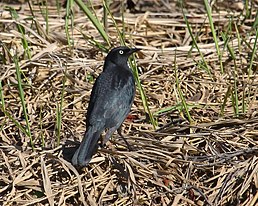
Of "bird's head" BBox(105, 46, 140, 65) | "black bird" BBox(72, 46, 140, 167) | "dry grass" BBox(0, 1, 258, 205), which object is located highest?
"bird's head" BBox(105, 46, 140, 65)

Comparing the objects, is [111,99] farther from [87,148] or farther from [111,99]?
[87,148]

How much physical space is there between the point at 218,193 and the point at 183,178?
0.84 ft

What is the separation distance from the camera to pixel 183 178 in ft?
16.1

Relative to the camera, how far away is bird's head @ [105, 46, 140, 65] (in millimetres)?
5836

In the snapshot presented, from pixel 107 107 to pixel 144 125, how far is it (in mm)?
508

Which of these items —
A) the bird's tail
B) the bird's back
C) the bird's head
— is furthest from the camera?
the bird's head

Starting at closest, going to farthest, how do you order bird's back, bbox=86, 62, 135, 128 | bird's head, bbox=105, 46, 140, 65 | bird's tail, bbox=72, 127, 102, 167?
bird's tail, bbox=72, 127, 102, 167, bird's back, bbox=86, 62, 135, 128, bird's head, bbox=105, 46, 140, 65

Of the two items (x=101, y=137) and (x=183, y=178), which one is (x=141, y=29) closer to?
(x=101, y=137)

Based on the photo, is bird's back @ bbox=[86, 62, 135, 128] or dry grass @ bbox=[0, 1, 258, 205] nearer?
dry grass @ bbox=[0, 1, 258, 205]

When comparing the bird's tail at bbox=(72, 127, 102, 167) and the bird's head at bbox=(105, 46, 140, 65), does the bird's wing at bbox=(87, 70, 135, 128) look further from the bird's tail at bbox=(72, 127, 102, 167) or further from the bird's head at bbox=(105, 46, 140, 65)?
the bird's head at bbox=(105, 46, 140, 65)

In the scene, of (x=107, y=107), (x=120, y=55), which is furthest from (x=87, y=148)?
(x=120, y=55)

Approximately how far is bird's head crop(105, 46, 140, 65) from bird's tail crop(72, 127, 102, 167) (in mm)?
888

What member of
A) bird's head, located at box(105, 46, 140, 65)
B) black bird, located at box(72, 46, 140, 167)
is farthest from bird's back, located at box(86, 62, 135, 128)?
bird's head, located at box(105, 46, 140, 65)

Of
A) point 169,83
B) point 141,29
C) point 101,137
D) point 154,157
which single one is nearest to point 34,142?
point 101,137
